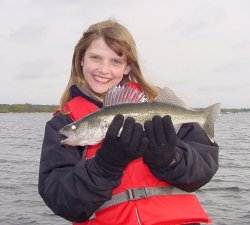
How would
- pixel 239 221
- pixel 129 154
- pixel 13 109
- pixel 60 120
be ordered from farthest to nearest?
1. pixel 13 109
2. pixel 239 221
3. pixel 60 120
4. pixel 129 154

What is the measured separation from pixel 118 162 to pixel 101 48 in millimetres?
1557

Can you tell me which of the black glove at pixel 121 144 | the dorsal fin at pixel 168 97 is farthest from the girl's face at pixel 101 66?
the black glove at pixel 121 144

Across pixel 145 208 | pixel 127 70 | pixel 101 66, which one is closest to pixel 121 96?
pixel 101 66

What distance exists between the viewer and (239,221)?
37.7 ft

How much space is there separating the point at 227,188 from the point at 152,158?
1245 cm

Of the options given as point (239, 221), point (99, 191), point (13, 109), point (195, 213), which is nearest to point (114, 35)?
point (99, 191)

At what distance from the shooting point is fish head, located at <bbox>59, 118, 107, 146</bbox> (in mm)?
4125

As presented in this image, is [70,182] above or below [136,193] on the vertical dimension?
above

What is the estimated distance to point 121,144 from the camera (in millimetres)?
3777

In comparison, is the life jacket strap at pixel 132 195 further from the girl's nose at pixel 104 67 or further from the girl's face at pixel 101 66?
the girl's nose at pixel 104 67

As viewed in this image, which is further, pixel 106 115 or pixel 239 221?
pixel 239 221

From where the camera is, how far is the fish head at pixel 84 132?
4.12 metres

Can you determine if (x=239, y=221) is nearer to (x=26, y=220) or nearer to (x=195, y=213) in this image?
(x=26, y=220)

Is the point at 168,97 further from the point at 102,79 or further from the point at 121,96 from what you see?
the point at 102,79
